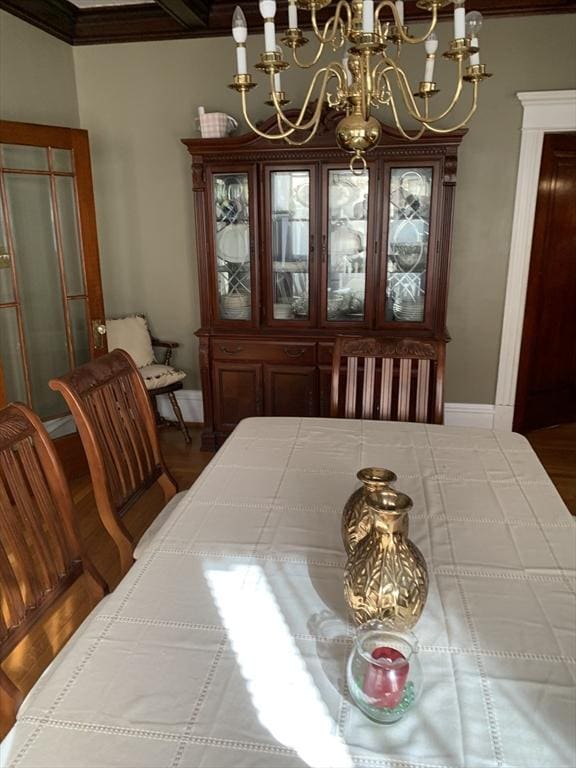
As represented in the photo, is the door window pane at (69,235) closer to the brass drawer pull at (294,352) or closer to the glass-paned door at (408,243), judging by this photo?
the brass drawer pull at (294,352)

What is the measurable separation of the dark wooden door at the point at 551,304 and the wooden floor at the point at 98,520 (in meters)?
0.20

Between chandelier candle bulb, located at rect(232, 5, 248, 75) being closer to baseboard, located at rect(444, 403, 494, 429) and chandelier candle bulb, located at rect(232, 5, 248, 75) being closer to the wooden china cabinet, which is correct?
the wooden china cabinet

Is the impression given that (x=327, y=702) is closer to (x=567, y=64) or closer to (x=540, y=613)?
(x=540, y=613)

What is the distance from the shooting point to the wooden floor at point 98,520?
1.97 meters

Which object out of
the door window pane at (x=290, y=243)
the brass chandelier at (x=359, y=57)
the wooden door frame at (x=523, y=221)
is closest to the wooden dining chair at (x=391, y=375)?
the brass chandelier at (x=359, y=57)

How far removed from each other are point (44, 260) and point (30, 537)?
2273 millimetres

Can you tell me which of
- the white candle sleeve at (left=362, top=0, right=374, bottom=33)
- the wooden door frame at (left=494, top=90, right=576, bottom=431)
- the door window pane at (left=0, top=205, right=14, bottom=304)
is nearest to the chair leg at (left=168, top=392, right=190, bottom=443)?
the door window pane at (left=0, top=205, right=14, bottom=304)

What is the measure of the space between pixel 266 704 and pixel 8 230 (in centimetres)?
279

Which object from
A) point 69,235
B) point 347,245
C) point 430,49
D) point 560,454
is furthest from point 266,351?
point 430,49

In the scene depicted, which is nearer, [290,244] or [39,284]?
[39,284]

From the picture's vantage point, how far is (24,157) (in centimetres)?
296

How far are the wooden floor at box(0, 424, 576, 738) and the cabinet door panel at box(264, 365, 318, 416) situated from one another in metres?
0.57

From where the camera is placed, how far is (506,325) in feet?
11.9

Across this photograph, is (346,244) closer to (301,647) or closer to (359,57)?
(359,57)
